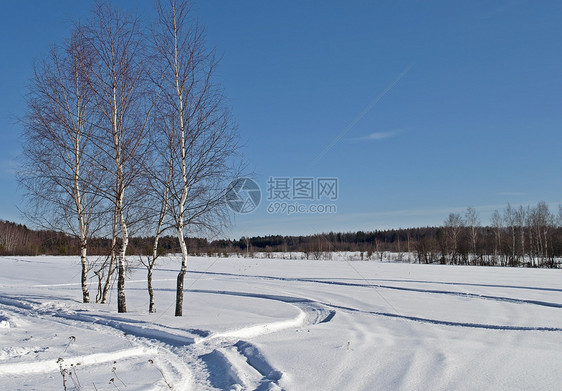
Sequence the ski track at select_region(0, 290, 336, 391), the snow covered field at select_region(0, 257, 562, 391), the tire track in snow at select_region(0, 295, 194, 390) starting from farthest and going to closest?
the tire track in snow at select_region(0, 295, 194, 390) → the ski track at select_region(0, 290, 336, 391) → the snow covered field at select_region(0, 257, 562, 391)

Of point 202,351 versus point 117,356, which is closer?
point 117,356

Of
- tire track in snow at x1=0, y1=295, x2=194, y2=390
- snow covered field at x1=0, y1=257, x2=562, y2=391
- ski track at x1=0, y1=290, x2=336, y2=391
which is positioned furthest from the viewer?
tire track in snow at x1=0, y1=295, x2=194, y2=390

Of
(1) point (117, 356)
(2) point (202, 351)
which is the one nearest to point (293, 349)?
(2) point (202, 351)

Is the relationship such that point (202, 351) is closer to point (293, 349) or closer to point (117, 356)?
point (117, 356)

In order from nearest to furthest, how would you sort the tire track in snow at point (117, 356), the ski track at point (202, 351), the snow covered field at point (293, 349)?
the snow covered field at point (293, 349) < the ski track at point (202, 351) < the tire track in snow at point (117, 356)

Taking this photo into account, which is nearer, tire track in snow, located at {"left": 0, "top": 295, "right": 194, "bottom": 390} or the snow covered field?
the snow covered field

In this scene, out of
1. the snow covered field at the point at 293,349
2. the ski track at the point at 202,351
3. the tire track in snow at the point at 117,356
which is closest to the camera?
the snow covered field at the point at 293,349

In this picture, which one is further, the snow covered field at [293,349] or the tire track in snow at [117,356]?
the tire track in snow at [117,356]

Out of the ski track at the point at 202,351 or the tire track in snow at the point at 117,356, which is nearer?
the ski track at the point at 202,351

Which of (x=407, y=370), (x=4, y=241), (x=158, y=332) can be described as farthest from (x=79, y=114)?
(x=4, y=241)

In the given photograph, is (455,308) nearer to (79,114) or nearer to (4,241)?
(79,114)

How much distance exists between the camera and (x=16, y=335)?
8.16 m

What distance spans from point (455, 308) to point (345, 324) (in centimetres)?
449

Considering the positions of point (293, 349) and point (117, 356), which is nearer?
point (117, 356)
